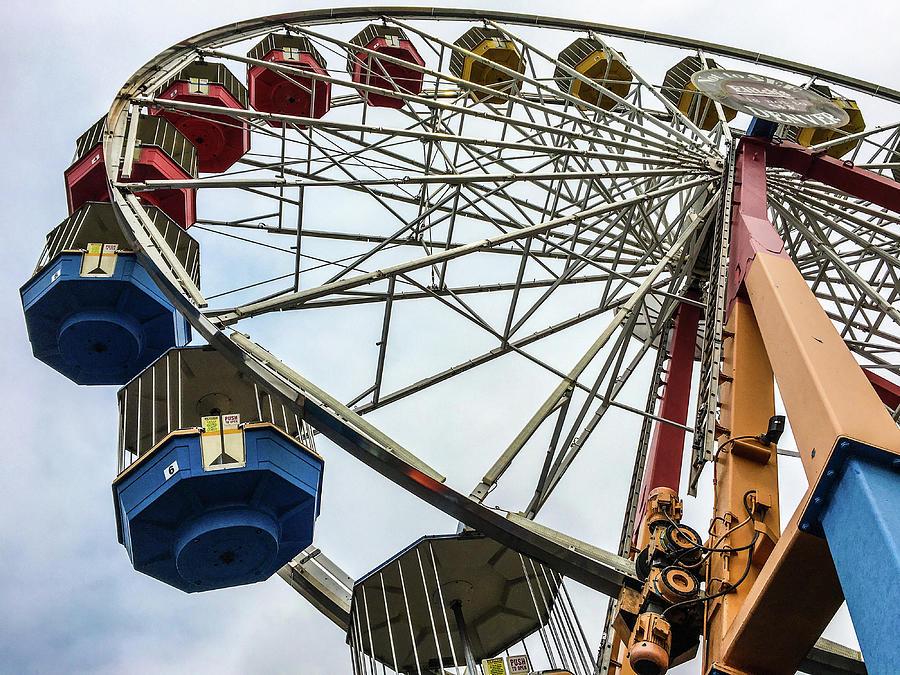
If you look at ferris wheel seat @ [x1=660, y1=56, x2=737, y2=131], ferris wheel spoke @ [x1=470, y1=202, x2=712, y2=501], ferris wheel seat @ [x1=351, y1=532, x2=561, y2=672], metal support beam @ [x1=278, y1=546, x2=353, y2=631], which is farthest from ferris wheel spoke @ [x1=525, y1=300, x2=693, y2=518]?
ferris wheel seat @ [x1=660, y1=56, x2=737, y2=131]

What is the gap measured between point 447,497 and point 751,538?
2.83 metres

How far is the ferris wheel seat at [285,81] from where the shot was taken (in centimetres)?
1877

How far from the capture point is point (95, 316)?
49.6ft

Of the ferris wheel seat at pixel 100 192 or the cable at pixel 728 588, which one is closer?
the cable at pixel 728 588

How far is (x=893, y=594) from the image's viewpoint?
529 centimetres

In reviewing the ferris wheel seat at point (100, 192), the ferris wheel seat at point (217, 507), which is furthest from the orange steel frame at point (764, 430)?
the ferris wheel seat at point (100, 192)

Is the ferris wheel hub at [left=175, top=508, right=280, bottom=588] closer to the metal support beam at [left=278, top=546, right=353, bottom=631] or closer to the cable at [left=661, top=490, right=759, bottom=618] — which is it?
the metal support beam at [left=278, top=546, right=353, bottom=631]

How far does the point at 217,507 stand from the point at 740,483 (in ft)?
20.3

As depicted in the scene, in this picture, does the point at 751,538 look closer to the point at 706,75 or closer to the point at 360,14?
the point at 706,75

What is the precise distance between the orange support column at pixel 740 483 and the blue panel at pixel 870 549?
192cm

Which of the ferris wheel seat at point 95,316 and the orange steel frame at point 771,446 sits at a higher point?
the ferris wheel seat at point 95,316

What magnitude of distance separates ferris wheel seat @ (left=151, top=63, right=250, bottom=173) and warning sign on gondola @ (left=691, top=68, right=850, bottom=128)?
8.16 m

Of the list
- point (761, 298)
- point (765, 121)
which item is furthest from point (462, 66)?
point (761, 298)

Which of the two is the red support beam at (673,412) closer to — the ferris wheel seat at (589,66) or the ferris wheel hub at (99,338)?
the ferris wheel seat at (589,66)
